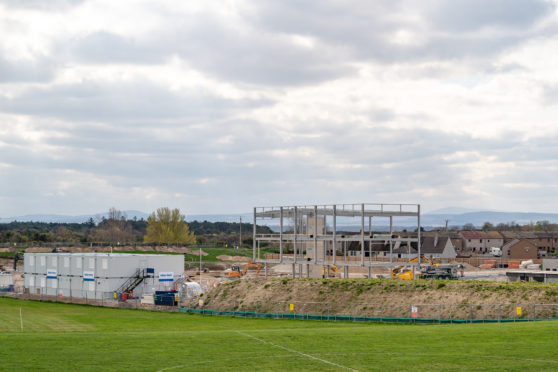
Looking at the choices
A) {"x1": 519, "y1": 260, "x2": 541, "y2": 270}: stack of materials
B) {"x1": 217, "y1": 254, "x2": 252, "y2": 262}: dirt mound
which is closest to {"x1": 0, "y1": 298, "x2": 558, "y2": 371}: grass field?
{"x1": 519, "y1": 260, "x2": 541, "y2": 270}: stack of materials

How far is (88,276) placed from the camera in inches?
3100

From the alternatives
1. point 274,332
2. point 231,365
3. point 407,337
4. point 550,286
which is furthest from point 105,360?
point 550,286

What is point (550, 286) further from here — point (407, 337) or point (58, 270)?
point (58, 270)

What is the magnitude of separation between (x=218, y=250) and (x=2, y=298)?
100173 millimetres

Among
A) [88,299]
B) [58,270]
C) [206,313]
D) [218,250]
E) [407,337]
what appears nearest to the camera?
[407,337]

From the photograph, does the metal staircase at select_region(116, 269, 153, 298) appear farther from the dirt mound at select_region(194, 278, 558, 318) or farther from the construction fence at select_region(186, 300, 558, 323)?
the construction fence at select_region(186, 300, 558, 323)

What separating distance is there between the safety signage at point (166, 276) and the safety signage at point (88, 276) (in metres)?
8.15

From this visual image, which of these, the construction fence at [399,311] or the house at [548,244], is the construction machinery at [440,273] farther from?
the house at [548,244]

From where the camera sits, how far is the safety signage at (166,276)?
79.2 meters

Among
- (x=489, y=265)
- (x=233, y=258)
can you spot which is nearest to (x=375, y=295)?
(x=489, y=265)

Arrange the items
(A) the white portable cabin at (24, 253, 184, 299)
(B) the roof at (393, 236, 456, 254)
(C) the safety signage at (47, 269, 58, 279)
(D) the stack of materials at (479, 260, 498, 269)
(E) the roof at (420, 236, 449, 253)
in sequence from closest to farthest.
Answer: (A) the white portable cabin at (24, 253, 184, 299), (C) the safety signage at (47, 269, 58, 279), (D) the stack of materials at (479, 260, 498, 269), (B) the roof at (393, 236, 456, 254), (E) the roof at (420, 236, 449, 253)

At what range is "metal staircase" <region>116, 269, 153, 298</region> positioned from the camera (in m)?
Answer: 77.6

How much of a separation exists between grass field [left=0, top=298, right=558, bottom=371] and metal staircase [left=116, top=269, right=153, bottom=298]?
43.4 m

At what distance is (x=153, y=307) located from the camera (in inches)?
2635
